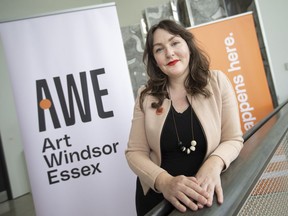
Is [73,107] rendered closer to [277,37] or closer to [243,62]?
[243,62]

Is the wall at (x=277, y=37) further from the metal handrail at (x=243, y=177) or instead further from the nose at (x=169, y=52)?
the metal handrail at (x=243, y=177)

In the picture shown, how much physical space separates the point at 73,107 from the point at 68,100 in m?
0.06

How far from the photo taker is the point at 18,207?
4195 millimetres

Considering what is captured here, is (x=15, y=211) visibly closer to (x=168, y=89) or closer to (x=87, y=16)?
(x=87, y=16)

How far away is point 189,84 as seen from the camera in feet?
3.69

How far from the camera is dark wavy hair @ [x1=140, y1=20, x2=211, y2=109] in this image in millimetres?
1103

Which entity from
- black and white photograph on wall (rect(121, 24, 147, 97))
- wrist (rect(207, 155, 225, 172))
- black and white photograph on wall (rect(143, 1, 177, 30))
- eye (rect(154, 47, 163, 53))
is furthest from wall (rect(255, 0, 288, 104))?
wrist (rect(207, 155, 225, 172))

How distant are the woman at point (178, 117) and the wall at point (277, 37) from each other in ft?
9.39

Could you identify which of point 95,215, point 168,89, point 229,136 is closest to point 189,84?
point 168,89

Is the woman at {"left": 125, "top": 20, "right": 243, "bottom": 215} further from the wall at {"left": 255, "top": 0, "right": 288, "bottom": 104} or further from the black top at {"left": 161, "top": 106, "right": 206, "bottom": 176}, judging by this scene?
the wall at {"left": 255, "top": 0, "right": 288, "bottom": 104}

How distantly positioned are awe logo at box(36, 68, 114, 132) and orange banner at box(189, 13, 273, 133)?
1664 mm

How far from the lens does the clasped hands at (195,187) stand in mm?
602

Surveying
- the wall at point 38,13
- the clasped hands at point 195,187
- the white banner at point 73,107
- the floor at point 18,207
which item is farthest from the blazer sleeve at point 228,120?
the floor at point 18,207

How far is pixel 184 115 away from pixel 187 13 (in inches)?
123
